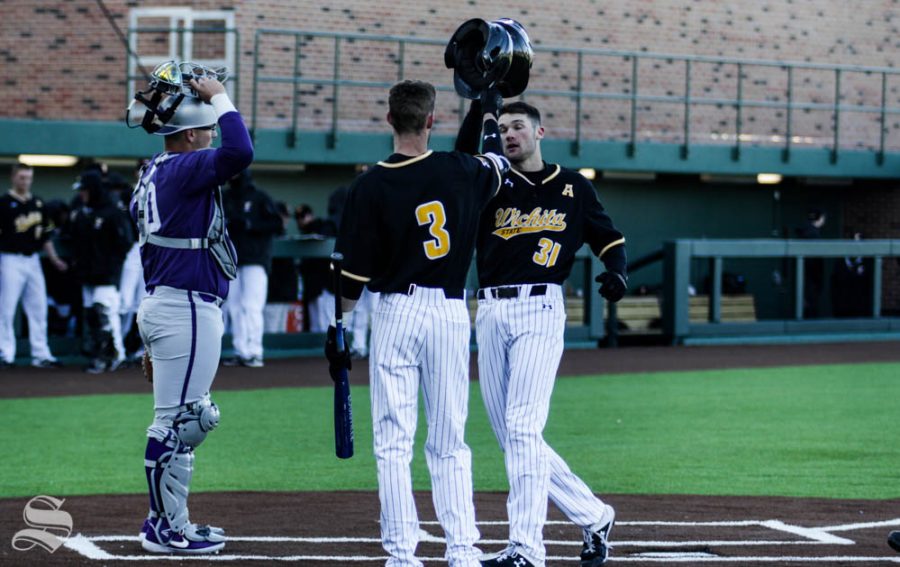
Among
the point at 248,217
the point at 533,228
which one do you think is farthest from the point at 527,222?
the point at 248,217

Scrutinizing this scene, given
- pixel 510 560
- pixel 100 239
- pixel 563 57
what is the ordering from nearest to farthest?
pixel 510 560, pixel 100 239, pixel 563 57

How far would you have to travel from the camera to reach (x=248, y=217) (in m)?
15.8

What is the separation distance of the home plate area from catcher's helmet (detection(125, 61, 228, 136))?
204 centimetres

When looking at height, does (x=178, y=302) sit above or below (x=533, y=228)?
below

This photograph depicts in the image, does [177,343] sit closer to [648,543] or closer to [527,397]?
[527,397]

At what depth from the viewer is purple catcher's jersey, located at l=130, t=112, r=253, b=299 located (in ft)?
21.0

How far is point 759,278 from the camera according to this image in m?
25.5

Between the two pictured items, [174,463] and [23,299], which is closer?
[174,463]

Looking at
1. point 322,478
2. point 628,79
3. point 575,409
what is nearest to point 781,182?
point 628,79

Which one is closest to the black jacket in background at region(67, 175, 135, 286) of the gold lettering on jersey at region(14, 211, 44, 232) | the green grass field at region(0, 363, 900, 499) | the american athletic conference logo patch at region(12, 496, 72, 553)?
the gold lettering on jersey at region(14, 211, 44, 232)

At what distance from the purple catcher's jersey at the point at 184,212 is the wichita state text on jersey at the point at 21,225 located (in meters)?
9.43

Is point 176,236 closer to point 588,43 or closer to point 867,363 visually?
point 867,363

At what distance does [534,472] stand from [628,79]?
63.0 feet

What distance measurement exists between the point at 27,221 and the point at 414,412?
10746 millimetres
